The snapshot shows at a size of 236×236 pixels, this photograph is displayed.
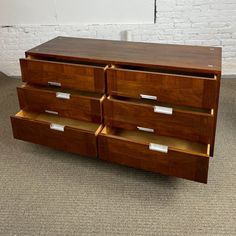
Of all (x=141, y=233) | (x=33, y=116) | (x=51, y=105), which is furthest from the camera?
(x=33, y=116)

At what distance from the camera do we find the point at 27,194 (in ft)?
4.44

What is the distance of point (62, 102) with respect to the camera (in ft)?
4.51

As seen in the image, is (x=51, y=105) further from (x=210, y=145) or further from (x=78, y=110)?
(x=210, y=145)

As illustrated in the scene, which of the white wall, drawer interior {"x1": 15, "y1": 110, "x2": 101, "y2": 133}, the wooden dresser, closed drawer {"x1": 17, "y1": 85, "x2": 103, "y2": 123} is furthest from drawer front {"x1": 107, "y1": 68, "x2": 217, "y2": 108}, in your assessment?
the white wall

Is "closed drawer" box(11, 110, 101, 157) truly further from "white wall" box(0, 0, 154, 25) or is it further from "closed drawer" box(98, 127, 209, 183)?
"white wall" box(0, 0, 154, 25)

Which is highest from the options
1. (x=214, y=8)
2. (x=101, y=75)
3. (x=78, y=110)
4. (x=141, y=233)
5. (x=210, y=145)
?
(x=214, y=8)

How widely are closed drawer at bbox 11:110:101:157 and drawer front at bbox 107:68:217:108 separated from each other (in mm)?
245

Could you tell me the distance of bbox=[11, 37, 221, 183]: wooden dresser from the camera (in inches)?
45.3

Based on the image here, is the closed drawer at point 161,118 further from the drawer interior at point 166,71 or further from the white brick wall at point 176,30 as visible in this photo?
the white brick wall at point 176,30

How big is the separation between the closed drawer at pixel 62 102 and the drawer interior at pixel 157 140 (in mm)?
112

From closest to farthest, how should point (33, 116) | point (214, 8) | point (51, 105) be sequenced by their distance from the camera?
point (51, 105), point (33, 116), point (214, 8)

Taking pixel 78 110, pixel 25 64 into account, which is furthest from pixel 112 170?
pixel 25 64

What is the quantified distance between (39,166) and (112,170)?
39 cm

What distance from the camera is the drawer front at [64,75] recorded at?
4.12 feet
